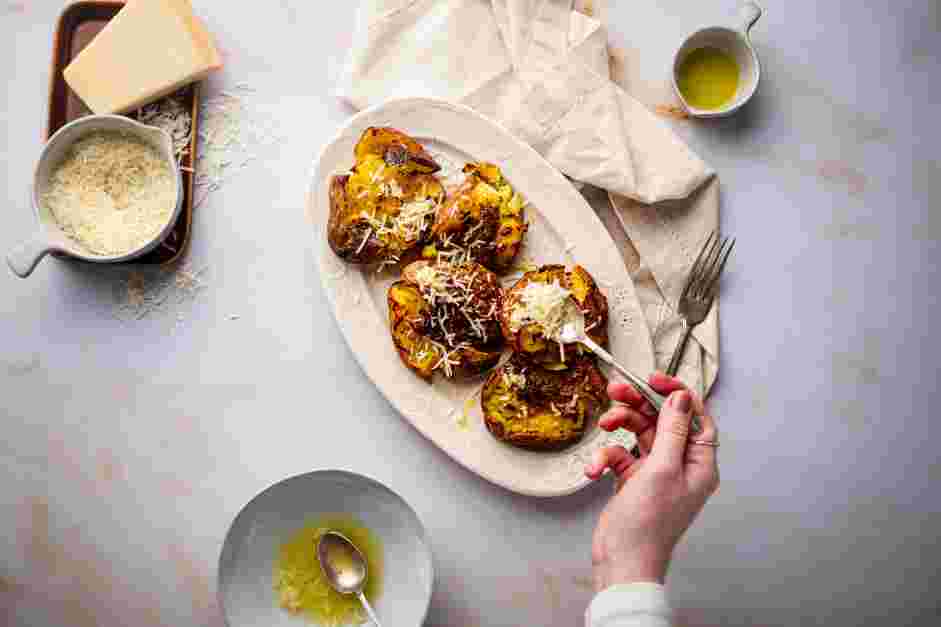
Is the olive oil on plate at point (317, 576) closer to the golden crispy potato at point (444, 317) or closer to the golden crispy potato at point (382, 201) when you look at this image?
the golden crispy potato at point (444, 317)

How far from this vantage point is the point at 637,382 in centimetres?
241

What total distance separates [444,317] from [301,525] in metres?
0.84

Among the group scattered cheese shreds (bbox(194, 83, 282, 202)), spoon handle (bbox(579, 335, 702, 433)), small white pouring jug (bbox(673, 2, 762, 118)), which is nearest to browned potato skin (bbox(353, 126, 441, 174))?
scattered cheese shreds (bbox(194, 83, 282, 202))

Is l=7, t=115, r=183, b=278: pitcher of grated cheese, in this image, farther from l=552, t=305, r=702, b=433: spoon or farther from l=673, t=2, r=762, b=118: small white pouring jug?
l=673, t=2, r=762, b=118: small white pouring jug

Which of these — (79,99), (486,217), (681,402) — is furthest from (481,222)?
(79,99)

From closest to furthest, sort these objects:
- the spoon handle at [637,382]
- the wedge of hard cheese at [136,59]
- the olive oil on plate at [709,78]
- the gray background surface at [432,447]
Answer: the spoon handle at [637,382] → the wedge of hard cheese at [136,59] → the gray background surface at [432,447] → the olive oil on plate at [709,78]

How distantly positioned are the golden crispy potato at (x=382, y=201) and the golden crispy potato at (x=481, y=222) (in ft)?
0.20

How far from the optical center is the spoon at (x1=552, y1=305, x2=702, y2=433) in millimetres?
2396

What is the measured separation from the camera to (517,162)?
270cm

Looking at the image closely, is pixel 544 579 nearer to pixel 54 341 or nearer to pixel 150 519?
pixel 150 519

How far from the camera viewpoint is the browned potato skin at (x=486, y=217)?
259 cm

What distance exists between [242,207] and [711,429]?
Answer: 5.95 ft

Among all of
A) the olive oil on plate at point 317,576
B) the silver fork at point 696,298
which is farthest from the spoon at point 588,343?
the olive oil on plate at point 317,576

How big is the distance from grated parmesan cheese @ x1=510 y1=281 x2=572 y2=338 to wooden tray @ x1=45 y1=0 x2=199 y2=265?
1.25m
